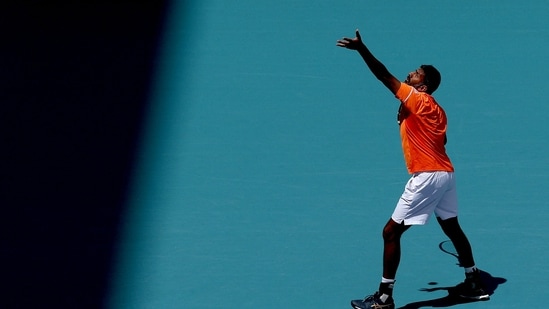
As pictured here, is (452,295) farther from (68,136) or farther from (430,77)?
(68,136)

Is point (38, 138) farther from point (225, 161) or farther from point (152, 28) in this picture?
point (152, 28)

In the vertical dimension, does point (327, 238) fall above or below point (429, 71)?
below

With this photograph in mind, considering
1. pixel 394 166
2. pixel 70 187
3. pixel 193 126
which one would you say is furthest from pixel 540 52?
pixel 70 187

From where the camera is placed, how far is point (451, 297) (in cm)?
855

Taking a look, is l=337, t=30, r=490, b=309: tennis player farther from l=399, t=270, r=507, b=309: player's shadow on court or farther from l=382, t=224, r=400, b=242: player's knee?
l=399, t=270, r=507, b=309: player's shadow on court

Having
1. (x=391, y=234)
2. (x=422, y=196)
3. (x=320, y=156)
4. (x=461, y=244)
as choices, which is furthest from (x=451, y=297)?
(x=320, y=156)

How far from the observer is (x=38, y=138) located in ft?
37.1

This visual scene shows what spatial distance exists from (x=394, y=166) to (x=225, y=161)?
5.47 feet

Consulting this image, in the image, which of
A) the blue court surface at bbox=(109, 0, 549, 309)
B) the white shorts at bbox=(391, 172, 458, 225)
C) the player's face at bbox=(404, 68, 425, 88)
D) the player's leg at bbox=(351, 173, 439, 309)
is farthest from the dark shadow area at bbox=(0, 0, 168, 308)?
the player's face at bbox=(404, 68, 425, 88)

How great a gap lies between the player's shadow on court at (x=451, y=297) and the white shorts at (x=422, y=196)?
26.9 inches

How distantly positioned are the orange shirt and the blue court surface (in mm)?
1074

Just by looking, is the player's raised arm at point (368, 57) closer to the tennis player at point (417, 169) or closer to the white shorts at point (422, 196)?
the tennis player at point (417, 169)

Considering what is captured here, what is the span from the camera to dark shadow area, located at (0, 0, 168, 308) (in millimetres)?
8969

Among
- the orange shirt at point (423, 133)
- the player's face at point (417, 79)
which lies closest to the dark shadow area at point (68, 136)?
the orange shirt at point (423, 133)
